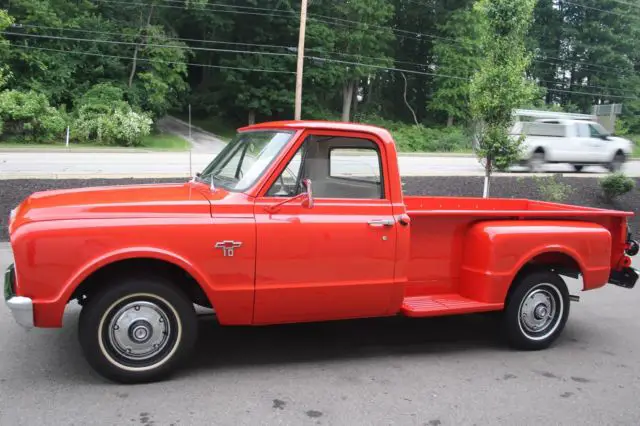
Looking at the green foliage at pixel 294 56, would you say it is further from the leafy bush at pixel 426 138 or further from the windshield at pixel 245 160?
the windshield at pixel 245 160

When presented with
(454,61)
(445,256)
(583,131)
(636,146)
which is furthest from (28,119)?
(636,146)

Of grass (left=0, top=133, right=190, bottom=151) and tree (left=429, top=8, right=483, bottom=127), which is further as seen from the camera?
tree (left=429, top=8, right=483, bottom=127)

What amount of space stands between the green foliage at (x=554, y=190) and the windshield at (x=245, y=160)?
11070mm

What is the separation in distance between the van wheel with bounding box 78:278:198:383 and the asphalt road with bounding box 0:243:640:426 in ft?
0.48

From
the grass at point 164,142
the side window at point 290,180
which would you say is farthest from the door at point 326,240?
the grass at point 164,142

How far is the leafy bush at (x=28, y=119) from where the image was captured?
97.7 feet

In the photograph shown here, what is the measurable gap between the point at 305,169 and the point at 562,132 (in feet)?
57.4

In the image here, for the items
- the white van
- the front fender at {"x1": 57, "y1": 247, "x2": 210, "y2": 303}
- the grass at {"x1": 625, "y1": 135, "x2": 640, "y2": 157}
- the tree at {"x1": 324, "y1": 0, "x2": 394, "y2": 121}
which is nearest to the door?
the front fender at {"x1": 57, "y1": 247, "x2": 210, "y2": 303}

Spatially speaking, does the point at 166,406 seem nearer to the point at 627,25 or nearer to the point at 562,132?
the point at 562,132

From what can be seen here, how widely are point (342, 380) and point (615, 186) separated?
1271cm

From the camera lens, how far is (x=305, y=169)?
453cm

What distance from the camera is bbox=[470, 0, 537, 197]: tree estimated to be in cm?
1192

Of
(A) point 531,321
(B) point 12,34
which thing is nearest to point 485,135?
(A) point 531,321

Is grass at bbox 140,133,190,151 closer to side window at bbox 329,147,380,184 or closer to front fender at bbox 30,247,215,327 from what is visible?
side window at bbox 329,147,380,184
